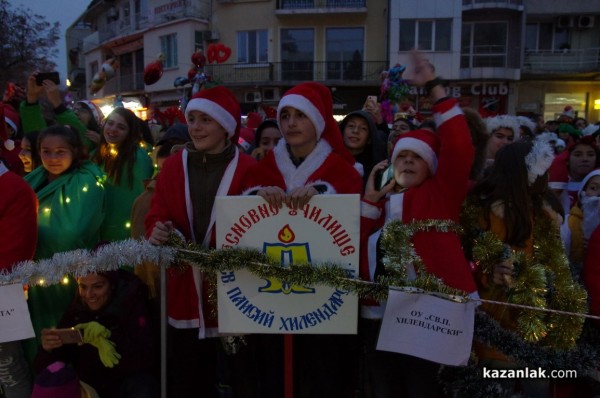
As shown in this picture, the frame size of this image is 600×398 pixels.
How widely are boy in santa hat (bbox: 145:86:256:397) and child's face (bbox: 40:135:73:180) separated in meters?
0.80

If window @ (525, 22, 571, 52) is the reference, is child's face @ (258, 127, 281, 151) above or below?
below

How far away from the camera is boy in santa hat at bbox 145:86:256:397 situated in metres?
2.71

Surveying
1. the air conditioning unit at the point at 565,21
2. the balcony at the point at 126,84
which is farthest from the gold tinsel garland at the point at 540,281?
the balcony at the point at 126,84

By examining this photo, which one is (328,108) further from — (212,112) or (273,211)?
(273,211)

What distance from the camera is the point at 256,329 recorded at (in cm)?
237

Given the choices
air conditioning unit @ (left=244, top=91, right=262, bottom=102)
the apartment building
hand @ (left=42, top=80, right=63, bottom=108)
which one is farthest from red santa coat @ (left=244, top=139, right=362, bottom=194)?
air conditioning unit @ (left=244, top=91, right=262, bottom=102)

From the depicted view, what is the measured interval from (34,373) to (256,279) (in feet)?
5.36

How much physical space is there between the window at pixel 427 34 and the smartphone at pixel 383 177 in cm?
2221

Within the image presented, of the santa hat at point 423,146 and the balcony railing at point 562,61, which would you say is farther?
the balcony railing at point 562,61

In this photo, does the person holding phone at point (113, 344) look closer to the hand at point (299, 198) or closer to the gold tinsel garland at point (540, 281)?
the hand at point (299, 198)

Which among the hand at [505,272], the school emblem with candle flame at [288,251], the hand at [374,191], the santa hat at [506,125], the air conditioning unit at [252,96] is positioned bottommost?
the hand at [505,272]

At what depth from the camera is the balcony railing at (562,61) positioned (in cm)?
2316

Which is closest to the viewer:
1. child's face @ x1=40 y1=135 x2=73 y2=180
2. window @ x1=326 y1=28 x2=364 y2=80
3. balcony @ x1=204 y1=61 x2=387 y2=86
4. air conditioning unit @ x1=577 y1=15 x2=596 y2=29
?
child's face @ x1=40 y1=135 x2=73 y2=180

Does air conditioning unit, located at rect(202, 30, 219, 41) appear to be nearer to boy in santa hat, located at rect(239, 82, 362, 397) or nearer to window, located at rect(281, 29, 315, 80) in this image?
window, located at rect(281, 29, 315, 80)
